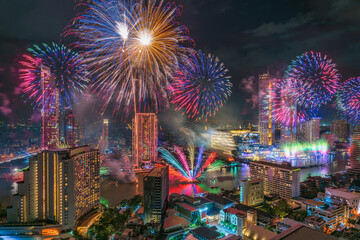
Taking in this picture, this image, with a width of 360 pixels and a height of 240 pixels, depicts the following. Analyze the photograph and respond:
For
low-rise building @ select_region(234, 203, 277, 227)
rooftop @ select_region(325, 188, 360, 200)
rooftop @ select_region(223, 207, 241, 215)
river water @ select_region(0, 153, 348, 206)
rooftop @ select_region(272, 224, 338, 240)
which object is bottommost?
river water @ select_region(0, 153, 348, 206)

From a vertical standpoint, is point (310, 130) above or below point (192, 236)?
above

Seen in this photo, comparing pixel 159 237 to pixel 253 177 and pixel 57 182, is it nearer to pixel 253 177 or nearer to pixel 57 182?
pixel 57 182

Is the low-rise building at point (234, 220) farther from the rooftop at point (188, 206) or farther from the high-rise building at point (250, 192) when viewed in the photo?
the high-rise building at point (250, 192)

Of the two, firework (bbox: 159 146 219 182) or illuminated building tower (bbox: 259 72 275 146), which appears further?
illuminated building tower (bbox: 259 72 275 146)

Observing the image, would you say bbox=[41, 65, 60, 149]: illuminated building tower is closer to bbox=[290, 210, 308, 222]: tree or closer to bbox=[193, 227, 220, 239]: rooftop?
bbox=[193, 227, 220, 239]: rooftop

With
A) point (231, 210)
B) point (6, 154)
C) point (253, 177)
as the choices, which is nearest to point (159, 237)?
point (231, 210)

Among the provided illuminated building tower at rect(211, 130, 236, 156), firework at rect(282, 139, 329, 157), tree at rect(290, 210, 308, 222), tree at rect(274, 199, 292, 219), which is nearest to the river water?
firework at rect(282, 139, 329, 157)

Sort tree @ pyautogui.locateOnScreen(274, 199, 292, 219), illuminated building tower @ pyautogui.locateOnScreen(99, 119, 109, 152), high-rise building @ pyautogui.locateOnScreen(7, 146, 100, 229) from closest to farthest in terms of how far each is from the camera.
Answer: high-rise building @ pyautogui.locateOnScreen(7, 146, 100, 229)
tree @ pyautogui.locateOnScreen(274, 199, 292, 219)
illuminated building tower @ pyautogui.locateOnScreen(99, 119, 109, 152)

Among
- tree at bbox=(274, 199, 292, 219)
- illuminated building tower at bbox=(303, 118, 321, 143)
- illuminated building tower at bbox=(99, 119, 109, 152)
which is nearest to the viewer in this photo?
tree at bbox=(274, 199, 292, 219)
